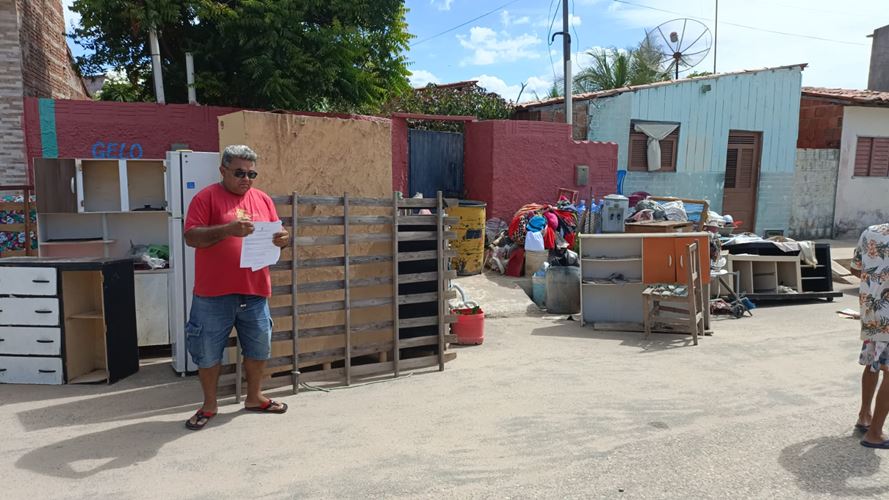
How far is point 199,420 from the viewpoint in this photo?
4250 mm

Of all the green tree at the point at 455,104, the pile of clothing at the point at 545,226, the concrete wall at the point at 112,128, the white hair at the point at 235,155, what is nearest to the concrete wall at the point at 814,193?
the green tree at the point at 455,104

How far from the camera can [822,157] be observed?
1617 centimetres

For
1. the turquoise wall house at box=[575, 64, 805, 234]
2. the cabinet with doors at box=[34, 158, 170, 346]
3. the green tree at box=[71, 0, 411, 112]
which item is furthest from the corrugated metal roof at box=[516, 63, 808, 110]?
the cabinet with doors at box=[34, 158, 170, 346]

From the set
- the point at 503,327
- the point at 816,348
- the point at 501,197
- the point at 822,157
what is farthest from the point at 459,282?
the point at 822,157

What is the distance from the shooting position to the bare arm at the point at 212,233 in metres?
3.93

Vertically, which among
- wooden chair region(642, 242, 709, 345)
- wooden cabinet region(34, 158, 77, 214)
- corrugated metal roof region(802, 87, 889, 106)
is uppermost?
corrugated metal roof region(802, 87, 889, 106)

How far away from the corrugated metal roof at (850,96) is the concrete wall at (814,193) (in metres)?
1.33

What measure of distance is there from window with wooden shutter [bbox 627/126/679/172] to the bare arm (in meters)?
11.4

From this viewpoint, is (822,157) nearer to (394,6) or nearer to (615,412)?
(394,6)

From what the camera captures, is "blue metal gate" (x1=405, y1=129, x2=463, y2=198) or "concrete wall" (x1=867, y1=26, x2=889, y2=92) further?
"concrete wall" (x1=867, y1=26, x2=889, y2=92)

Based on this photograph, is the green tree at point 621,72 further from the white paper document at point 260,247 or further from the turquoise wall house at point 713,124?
the white paper document at point 260,247

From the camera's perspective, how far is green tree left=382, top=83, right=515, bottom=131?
14969 mm

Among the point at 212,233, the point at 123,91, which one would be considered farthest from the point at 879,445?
→ the point at 123,91

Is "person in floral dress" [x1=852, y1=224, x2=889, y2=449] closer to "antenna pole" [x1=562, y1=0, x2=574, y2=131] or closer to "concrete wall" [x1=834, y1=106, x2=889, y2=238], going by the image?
"antenna pole" [x1=562, y1=0, x2=574, y2=131]
